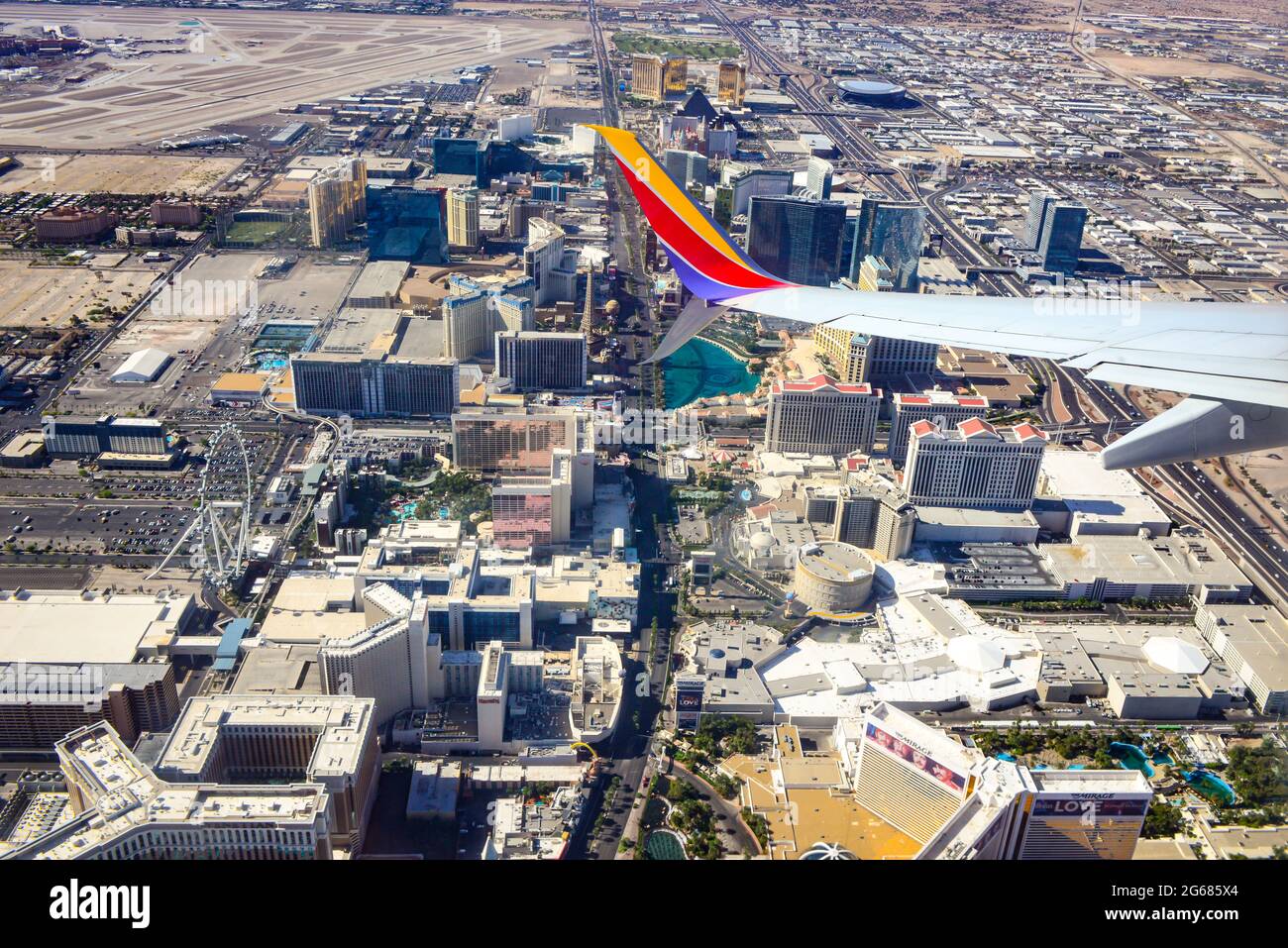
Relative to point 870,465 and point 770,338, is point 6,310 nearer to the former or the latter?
point 770,338

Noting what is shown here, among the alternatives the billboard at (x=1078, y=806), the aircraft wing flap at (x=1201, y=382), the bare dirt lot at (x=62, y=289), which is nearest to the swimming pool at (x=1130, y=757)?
the billboard at (x=1078, y=806)

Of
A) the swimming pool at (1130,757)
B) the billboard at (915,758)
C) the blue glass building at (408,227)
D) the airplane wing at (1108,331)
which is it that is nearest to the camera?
the airplane wing at (1108,331)

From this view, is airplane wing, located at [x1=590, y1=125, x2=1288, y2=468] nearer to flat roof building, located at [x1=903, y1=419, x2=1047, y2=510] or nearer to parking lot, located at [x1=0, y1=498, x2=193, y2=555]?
flat roof building, located at [x1=903, y1=419, x2=1047, y2=510]

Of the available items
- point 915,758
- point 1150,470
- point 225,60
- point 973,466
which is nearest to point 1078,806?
point 915,758

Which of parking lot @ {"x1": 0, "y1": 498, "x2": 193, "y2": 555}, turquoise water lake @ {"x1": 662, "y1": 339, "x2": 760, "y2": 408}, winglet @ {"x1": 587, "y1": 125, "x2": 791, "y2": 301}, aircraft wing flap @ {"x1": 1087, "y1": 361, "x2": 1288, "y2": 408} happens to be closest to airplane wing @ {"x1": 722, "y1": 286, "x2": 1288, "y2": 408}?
aircraft wing flap @ {"x1": 1087, "y1": 361, "x2": 1288, "y2": 408}

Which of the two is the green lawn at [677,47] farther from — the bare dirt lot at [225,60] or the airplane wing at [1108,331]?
the airplane wing at [1108,331]
